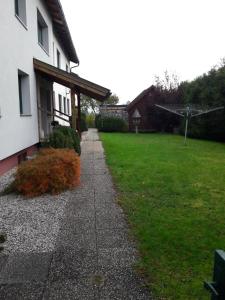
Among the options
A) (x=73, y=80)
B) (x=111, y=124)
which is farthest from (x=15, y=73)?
(x=111, y=124)

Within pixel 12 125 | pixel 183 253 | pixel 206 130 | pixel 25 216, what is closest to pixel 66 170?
pixel 25 216

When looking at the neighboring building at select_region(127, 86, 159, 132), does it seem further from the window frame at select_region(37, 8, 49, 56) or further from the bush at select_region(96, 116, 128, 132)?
the window frame at select_region(37, 8, 49, 56)

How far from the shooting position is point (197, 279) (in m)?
3.56

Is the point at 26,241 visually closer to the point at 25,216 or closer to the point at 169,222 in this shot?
the point at 25,216

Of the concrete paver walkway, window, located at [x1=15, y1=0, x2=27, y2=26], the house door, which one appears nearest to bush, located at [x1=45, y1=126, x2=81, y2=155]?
window, located at [x1=15, y1=0, x2=27, y2=26]

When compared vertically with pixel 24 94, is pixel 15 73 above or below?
above

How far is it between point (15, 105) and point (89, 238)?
617 centimetres

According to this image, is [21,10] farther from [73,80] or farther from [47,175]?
[47,175]

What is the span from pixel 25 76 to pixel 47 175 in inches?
220

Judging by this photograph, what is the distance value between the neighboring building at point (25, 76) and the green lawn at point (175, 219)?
2.92 m

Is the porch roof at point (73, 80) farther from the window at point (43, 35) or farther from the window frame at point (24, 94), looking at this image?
the window at point (43, 35)

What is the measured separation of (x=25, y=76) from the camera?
1161cm

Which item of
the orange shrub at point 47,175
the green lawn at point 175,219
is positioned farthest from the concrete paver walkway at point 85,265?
the orange shrub at point 47,175

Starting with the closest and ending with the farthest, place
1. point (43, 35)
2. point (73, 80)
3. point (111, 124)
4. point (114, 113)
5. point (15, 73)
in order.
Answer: point (15, 73)
point (73, 80)
point (43, 35)
point (111, 124)
point (114, 113)
